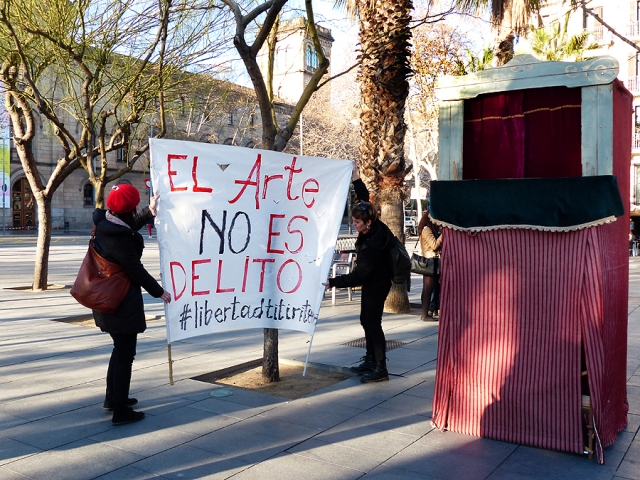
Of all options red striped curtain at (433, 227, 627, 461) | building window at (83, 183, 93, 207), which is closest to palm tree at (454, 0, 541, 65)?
red striped curtain at (433, 227, 627, 461)

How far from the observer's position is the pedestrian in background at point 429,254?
916cm

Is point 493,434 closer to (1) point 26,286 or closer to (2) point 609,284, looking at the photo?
(2) point 609,284

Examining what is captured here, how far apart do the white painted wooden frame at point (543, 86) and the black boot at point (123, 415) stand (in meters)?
2.93

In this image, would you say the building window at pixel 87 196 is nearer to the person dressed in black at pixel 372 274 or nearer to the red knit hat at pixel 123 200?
the person dressed in black at pixel 372 274

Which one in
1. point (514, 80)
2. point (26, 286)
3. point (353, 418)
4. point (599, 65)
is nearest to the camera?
point (599, 65)

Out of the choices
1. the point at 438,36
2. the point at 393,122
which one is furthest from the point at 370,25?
the point at 438,36

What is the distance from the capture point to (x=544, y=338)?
4297mm

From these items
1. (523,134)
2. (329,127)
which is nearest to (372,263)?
(523,134)

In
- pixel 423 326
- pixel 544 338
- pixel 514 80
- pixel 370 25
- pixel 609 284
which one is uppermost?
pixel 370 25

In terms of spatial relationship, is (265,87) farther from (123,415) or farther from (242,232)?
(123,415)

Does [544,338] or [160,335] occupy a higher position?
[544,338]

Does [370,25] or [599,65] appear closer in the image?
[599,65]

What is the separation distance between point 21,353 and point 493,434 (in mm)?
5167

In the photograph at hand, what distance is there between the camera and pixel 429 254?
30.3 feet
